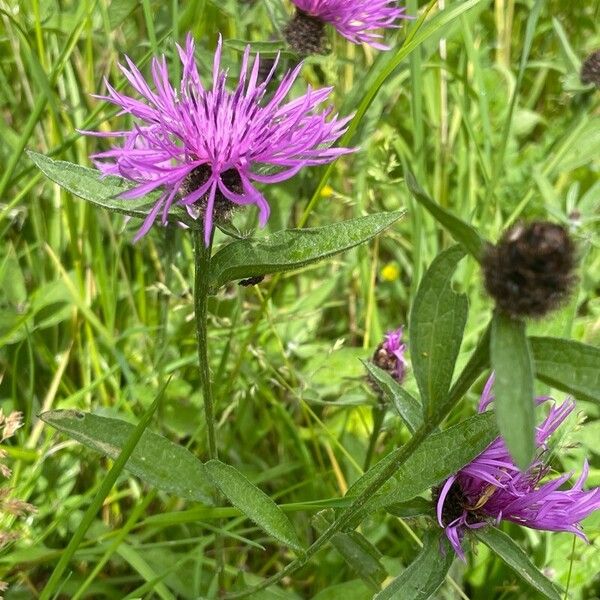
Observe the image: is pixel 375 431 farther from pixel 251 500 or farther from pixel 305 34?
pixel 305 34

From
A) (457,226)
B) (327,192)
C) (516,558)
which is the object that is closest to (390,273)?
(327,192)

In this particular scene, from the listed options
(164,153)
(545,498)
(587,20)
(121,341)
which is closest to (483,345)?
(545,498)

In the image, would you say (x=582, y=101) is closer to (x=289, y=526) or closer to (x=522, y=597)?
(x=522, y=597)

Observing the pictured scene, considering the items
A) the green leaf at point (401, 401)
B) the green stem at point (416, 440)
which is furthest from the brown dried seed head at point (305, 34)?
the green stem at point (416, 440)

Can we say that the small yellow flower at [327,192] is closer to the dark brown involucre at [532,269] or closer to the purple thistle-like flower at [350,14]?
the purple thistle-like flower at [350,14]

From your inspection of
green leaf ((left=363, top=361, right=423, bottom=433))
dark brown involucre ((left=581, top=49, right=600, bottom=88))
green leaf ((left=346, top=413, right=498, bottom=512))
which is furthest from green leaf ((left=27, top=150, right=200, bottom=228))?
dark brown involucre ((left=581, top=49, right=600, bottom=88))

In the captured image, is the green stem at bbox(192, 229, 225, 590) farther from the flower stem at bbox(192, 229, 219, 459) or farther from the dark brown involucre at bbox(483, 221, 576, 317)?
the dark brown involucre at bbox(483, 221, 576, 317)
